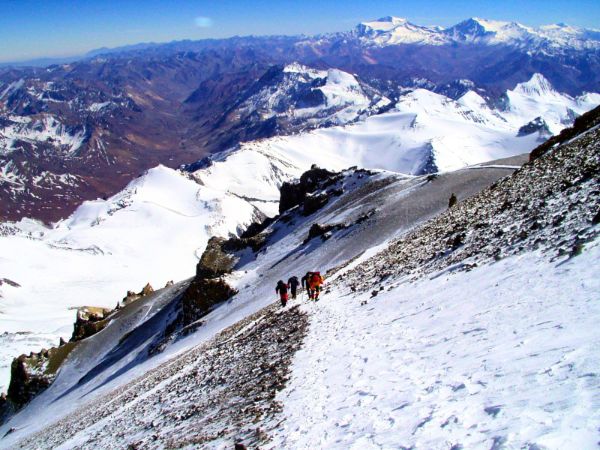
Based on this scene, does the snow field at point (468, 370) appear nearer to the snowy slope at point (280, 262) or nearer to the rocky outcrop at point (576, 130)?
the rocky outcrop at point (576, 130)

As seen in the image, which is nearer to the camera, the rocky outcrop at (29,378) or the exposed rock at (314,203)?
the rocky outcrop at (29,378)

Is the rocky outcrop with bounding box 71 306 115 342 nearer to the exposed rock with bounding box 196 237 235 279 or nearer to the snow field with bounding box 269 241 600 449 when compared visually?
the exposed rock with bounding box 196 237 235 279

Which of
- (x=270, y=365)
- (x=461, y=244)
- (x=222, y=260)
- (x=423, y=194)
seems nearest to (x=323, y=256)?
(x=423, y=194)

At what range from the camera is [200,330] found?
42438mm

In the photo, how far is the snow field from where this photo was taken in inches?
289

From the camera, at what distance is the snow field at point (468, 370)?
289 inches

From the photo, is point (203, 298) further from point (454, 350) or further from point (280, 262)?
point (454, 350)

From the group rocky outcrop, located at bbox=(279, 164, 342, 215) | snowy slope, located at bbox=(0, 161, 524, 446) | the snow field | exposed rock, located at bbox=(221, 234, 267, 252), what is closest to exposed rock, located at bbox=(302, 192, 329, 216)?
snowy slope, located at bbox=(0, 161, 524, 446)

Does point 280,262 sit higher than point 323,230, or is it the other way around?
point 323,230

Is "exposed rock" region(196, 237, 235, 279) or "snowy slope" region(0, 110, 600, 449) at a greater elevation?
"exposed rock" region(196, 237, 235, 279)

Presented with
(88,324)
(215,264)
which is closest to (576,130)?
(215,264)

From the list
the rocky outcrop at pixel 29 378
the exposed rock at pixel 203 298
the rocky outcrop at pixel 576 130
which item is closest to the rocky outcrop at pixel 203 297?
the exposed rock at pixel 203 298

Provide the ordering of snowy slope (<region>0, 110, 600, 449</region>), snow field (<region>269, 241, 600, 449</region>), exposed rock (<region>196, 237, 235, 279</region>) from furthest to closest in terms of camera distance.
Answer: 1. exposed rock (<region>196, 237, 235, 279</region>)
2. snowy slope (<region>0, 110, 600, 449</region>)
3. snow field (<region>269, 241, 600, 449</region>)

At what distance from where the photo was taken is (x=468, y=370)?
9766 mm
